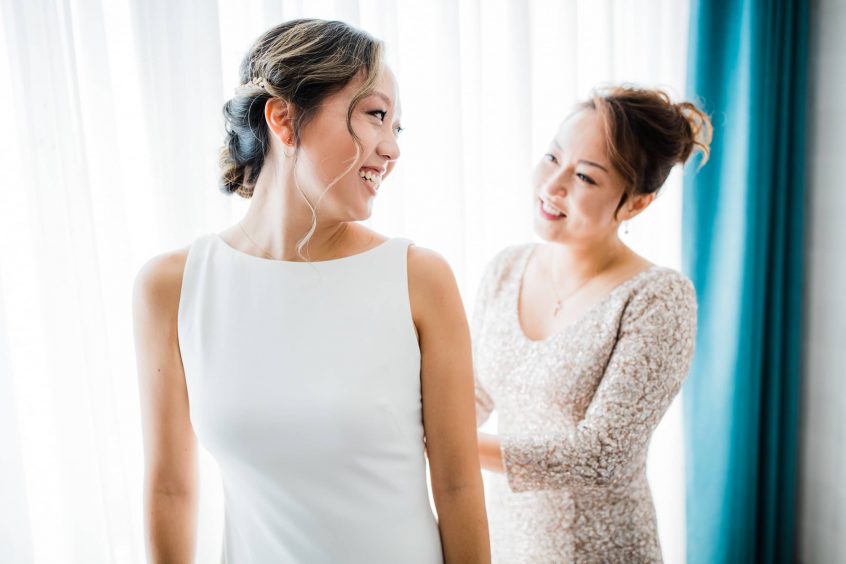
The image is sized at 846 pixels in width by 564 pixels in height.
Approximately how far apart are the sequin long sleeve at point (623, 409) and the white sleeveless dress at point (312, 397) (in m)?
0.28

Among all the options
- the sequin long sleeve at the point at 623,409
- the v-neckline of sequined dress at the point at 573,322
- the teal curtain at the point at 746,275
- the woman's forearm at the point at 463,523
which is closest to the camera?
the woman's forearm at the point at 463,523

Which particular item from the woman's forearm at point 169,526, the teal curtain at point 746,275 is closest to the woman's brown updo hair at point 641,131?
the teal curtain at point 746,275

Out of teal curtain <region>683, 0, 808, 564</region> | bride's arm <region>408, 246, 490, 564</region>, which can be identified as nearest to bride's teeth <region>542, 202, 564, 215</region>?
bride's arm <region>408, 246, 490, 564</region>

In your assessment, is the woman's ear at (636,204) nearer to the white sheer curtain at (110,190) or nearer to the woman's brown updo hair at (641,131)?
the woman's brown updo hair at (641,131)

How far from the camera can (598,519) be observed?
4.02 feet

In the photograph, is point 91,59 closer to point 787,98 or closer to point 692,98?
point 692,98

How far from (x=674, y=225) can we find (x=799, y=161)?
0.42 meters

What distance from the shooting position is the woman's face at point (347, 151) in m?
0.84

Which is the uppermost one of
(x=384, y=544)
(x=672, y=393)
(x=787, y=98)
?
(x=787, y=98)

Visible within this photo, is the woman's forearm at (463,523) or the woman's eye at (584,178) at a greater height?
the woman's eye at (584,178)

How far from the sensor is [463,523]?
94 cm

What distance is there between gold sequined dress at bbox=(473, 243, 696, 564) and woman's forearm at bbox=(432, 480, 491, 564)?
20 cm

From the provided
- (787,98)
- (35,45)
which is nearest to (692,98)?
(787,98)

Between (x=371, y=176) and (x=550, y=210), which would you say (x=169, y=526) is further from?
(x=550, y=210)
